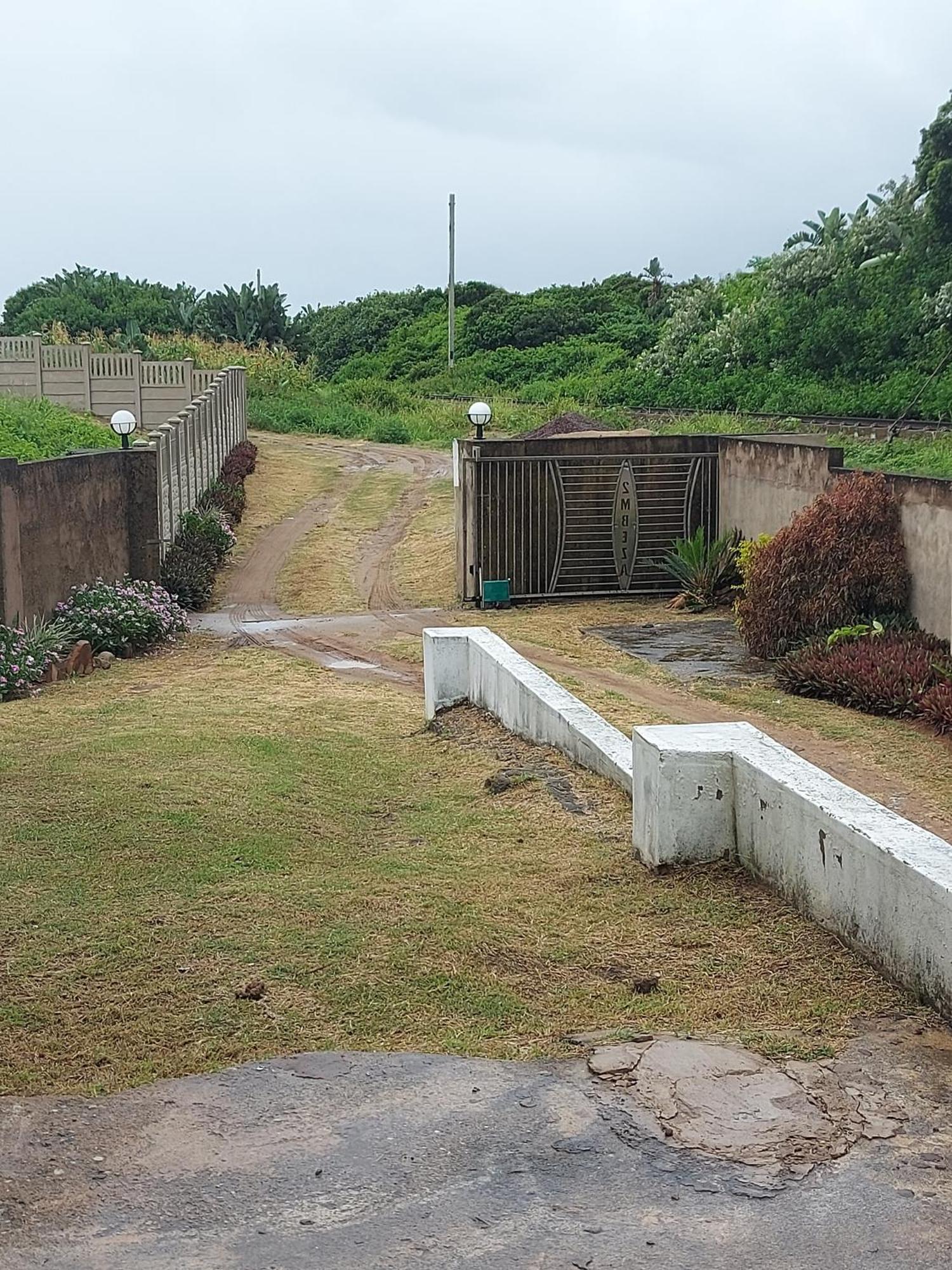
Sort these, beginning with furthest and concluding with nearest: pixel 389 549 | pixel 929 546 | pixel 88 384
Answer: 1. pixel 88 384
2. pixel 389 549
3. pixel 929 546

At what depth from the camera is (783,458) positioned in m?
18.5

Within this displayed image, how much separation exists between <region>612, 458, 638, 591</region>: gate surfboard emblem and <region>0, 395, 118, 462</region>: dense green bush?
7.46 metres

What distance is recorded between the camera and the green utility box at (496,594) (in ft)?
65.4

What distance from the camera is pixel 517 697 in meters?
9.79

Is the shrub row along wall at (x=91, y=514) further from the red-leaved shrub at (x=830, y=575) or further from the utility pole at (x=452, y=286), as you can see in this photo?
the utility pole at (x=452, y=286)

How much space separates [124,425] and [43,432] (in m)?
6.35

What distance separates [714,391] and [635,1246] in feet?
138

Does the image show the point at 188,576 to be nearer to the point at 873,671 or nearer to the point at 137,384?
the point at 873,671

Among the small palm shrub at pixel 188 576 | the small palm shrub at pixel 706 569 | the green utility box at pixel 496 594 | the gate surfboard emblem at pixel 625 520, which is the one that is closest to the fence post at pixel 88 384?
the small palm shrub at pixel 188 576

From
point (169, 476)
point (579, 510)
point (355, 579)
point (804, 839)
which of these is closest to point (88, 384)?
point (169, 476)

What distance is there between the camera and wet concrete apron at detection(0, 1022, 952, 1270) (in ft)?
11.9

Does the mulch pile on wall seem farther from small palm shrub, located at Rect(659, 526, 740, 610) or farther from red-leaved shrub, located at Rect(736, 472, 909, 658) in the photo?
red-leaved shrub, located at Rect(736, 472, 909, 658)

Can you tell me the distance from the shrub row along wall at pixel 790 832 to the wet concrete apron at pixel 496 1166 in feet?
1.48

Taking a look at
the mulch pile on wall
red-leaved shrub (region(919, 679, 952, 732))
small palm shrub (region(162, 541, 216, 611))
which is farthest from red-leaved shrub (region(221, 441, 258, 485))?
red-leaved shrub (region(919, 679, 952, 732))
